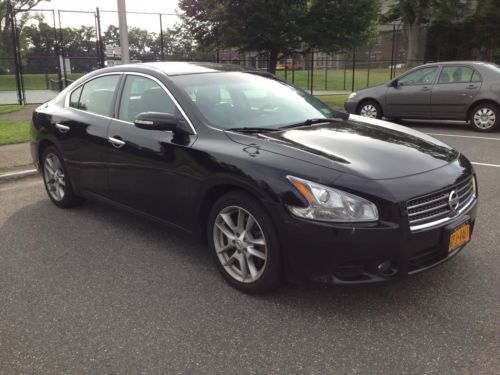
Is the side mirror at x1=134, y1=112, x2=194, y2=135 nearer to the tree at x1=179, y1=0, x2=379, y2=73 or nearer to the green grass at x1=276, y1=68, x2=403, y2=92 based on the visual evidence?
the tree at x1=179, y1=0, x2=379, y2=73

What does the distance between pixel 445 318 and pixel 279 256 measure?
3.59 feet

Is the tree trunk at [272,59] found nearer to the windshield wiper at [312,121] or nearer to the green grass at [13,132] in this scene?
the green grass at [13,132]

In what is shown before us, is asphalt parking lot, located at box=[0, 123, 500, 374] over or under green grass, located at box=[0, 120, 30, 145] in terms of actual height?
under

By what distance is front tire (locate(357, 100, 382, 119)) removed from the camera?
12055 millimetres

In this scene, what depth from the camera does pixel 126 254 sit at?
4.13 meters

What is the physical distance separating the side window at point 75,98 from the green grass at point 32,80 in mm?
18822

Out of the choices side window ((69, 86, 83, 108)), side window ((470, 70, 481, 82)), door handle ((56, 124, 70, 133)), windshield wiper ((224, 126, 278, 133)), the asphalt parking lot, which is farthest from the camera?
side window ((470, 70, 481, 82))

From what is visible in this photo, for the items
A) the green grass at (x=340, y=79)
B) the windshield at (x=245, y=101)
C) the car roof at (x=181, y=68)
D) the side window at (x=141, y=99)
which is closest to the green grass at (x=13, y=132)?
the car roof at (x=181, y=68)

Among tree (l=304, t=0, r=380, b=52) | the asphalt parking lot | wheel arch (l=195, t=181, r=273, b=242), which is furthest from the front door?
tree (l=304, t=0, r=380, b=52)

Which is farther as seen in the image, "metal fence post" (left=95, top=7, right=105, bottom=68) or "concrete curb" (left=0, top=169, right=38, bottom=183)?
"metal fence post" (left=95, top=7, right=105, bottom=68)

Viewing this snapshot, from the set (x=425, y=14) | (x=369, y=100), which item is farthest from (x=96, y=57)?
(x=425, y=14)

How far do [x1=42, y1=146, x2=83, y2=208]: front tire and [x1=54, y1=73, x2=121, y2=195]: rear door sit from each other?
21cm

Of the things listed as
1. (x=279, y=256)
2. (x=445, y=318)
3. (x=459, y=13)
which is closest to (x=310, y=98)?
A: (x=279, y=256)

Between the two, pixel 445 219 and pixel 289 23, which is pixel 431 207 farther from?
pixel 289 23
